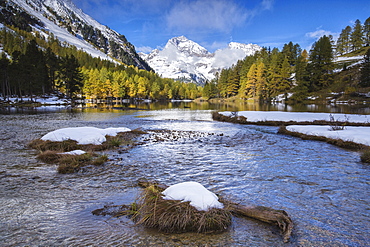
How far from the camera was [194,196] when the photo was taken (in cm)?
531

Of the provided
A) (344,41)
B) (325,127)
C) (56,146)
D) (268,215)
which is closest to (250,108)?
(325,127)

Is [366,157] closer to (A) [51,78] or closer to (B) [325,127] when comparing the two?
(B) [325,127]

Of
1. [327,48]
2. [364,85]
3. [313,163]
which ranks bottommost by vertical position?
[313,163]

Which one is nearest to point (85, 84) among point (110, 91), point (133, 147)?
point (110, 91)

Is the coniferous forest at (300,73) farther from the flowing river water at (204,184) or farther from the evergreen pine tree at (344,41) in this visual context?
the flowing river water at (204,184)

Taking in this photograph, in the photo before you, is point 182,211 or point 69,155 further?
point 69,155

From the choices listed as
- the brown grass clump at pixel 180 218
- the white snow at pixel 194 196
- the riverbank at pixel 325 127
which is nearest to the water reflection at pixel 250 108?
the riverbank at pixel 325 127

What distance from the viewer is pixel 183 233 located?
4.61 metres

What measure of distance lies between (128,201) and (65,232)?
187 centimetres

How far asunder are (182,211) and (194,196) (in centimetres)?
53

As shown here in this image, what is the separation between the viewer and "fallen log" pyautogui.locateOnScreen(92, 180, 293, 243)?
186 inches

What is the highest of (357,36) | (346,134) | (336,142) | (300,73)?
(357,36)

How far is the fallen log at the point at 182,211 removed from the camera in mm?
4734

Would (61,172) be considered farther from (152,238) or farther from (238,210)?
(238,210)
